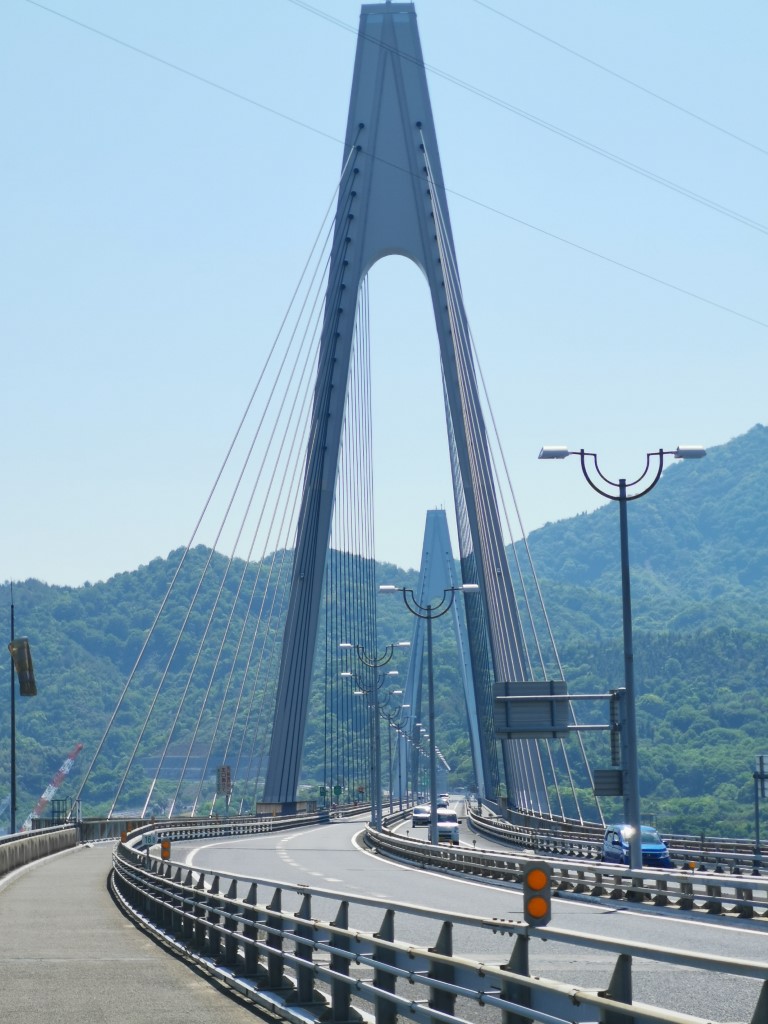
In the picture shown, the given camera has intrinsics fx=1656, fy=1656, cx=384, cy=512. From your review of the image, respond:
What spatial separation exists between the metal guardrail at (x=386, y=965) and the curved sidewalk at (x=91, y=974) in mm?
394

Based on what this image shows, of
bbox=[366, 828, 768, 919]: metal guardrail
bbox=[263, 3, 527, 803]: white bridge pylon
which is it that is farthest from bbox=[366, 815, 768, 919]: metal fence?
bbox=[263, 3, 527, 803]: white bridge pylon

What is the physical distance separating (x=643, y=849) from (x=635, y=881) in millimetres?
9962

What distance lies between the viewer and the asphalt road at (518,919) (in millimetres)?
9258

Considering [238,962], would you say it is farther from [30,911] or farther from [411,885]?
[411,885]

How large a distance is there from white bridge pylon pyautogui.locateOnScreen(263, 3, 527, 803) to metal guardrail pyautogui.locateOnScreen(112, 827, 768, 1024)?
34.2 metres

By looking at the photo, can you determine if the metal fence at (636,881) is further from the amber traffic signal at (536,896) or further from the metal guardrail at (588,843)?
the amber traffic signal at (536,896)

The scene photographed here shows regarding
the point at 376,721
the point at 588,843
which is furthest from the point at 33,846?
the point at 376,721

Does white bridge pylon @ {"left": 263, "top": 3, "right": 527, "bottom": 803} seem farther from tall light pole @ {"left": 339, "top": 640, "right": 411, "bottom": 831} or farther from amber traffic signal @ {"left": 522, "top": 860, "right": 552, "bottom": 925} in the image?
amber traffic signal @ {"left": 522, "top": 860, "right": 552, "bottom": 925}

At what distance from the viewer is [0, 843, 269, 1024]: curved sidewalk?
12469mm

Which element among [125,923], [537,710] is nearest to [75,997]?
[125,923]

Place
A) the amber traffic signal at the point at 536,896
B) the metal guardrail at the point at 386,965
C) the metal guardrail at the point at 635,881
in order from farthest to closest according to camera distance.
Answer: the metal guardrail at the point at 635,881, the amber traffic signal at the point at 536,896, the metal guardrail at the point at 386,965

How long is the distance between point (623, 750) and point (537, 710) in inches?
274

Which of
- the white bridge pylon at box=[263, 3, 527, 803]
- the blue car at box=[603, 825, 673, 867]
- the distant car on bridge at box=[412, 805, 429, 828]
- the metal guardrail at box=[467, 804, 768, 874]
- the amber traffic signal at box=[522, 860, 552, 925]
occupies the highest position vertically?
the white bridge pylon at box=[263, 3, 527, 803]

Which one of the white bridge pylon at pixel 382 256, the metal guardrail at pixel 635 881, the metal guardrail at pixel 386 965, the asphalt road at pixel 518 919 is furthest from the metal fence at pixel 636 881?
the white bridge pylon at pixel 382 256
